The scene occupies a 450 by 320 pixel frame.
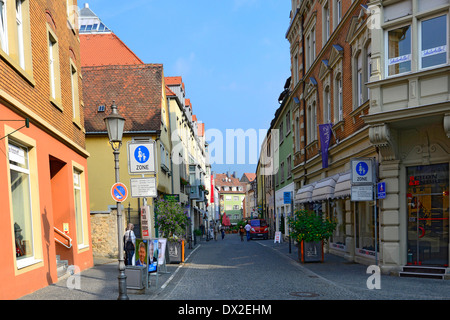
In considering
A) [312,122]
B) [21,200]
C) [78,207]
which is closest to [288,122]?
[312,122]

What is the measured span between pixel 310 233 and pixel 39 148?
9943mm

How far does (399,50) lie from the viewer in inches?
510

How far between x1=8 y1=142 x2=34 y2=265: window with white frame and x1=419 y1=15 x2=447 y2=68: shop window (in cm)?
1076

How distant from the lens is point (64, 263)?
45.4 feet

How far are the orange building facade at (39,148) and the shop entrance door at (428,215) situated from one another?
406 inches

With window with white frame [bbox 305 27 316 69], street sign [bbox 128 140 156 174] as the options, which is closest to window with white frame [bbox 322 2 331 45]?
window with white frame [bbox 305 27 316 69]

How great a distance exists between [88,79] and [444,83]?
19.6 meters

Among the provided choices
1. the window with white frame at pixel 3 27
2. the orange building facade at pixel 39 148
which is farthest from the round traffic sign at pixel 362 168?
the window with white frame at pixel 3 27

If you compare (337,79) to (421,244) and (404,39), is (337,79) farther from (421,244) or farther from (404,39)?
(421,244)

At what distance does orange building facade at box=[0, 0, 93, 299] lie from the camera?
9.23 metres

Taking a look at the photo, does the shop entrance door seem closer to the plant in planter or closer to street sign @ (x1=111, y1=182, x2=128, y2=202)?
street sign @ (x1=111, y1=182, x2=128, y2=202)

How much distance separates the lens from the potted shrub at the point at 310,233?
16609 millimetres

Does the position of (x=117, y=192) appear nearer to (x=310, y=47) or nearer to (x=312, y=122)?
(x=312, y=122)

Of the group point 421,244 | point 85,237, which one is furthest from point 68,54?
point 421,244
